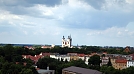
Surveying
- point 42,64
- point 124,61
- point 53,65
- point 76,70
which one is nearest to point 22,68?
point 76,70

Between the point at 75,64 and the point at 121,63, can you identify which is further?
the point at 121,63

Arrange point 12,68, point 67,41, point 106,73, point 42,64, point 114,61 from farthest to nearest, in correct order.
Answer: point 67,41
point 114,61
point 42,64
point 106,73
point 12,68

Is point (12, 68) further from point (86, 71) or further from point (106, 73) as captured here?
point (106, 73)

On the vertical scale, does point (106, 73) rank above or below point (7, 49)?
below

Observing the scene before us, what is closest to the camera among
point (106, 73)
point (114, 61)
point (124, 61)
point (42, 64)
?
point (106, 73)

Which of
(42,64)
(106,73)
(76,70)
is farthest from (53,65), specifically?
(106,73)

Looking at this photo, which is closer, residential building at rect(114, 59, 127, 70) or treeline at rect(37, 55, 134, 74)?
treeline at rect(37, 55, 134, 74)

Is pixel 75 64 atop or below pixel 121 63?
atop

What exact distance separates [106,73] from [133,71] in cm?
648

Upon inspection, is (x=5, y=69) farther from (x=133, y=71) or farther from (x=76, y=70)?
(x=133, y=71)

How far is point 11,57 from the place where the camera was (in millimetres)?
49594

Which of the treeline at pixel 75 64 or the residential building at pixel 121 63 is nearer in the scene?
the treeline at pixel 75 64

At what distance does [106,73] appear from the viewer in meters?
43.0

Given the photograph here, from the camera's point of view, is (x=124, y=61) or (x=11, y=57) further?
(x=124, y=61)
